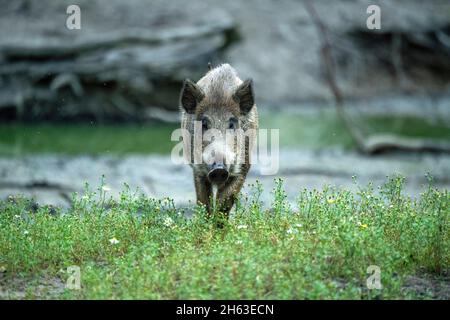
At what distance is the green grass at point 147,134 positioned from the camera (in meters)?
14.9

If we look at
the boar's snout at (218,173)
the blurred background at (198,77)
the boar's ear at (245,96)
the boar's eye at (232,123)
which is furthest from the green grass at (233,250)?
the blurred background at (198,77)

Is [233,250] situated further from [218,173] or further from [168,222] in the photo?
[218,173]

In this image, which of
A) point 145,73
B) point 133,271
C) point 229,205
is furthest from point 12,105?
point 133,271

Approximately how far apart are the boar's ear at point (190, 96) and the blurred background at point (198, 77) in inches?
92.8

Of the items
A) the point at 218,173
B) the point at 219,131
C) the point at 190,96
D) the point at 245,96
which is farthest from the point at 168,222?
the point at 245,96

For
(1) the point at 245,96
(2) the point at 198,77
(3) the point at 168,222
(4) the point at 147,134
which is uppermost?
(2) the point at 198,77

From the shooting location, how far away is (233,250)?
640 centimetres

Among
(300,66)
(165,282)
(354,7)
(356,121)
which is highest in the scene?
(354,7)

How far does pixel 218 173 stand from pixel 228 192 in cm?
72

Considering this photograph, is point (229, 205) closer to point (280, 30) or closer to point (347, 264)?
point (347, 264)

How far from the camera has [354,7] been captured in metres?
21.9

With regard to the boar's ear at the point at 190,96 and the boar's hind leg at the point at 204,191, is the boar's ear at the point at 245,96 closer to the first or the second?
the boar's ear at the point at 190,96

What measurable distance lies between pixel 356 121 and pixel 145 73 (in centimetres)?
467

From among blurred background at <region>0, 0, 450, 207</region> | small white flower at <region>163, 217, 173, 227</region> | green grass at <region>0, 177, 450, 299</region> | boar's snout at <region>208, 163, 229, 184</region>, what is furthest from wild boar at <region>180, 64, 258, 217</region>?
blurred background at <region>0, 0, 450, 207</region>
